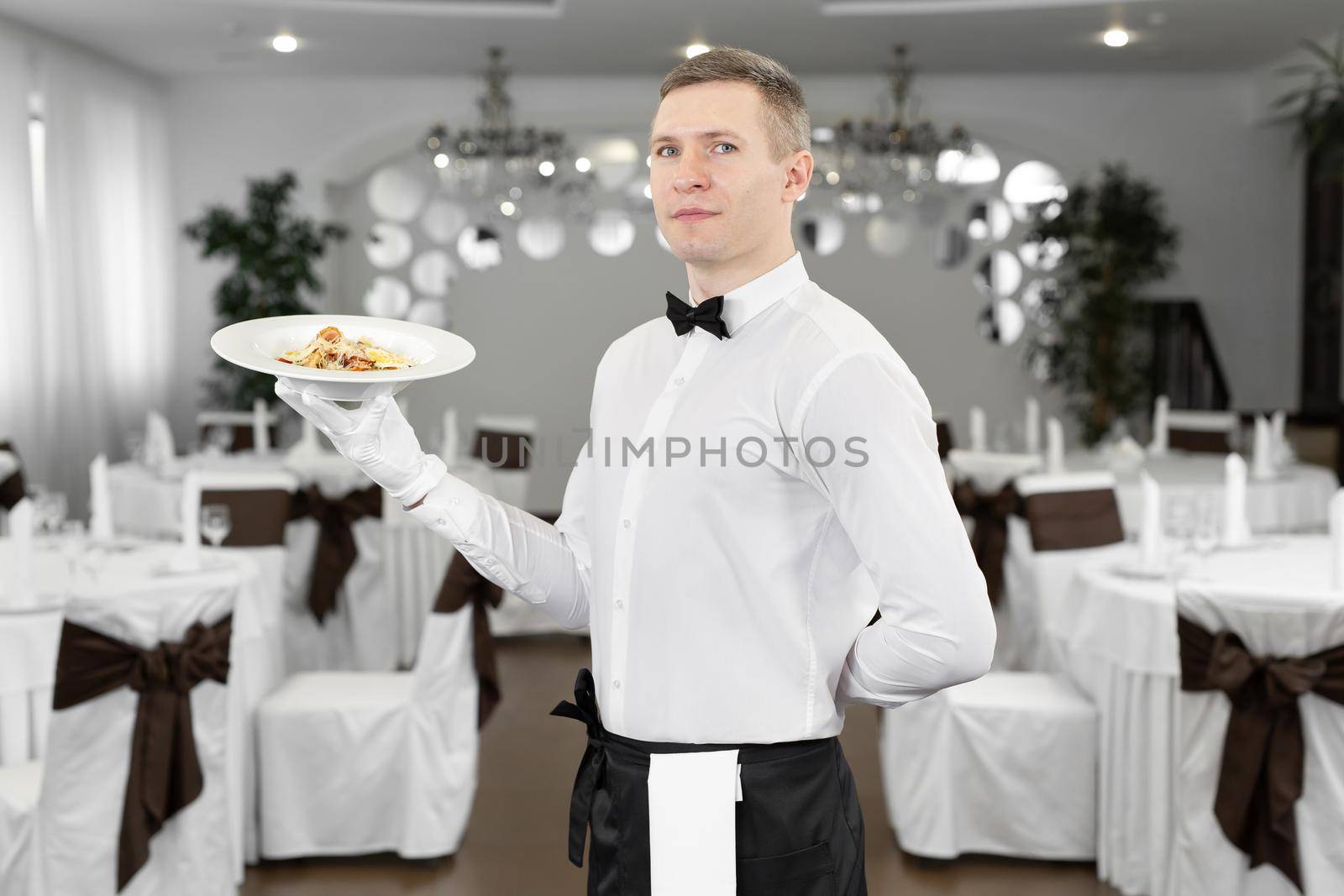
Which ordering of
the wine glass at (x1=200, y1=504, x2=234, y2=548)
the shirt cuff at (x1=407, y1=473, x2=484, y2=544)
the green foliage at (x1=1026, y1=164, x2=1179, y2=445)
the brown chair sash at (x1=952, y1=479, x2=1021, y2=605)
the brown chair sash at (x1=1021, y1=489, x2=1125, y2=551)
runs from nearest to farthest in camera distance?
the shirt cuff at (x1=407, y1=473, x2=484, y2=544) → the wine glass at (x1=200, y1=504, x2=234, y2=548) → the brown chair sash at (x1=1021, y1=489, x2=1125, y2=551) → the brown chair sash at (x1=952, y1=479, x2=1021, y2=605) → the green foliage at (x1=1026, y1=164, x2=1179, y2=445)

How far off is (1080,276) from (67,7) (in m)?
6.54

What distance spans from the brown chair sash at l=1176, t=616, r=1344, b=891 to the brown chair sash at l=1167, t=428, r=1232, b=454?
4768 mm

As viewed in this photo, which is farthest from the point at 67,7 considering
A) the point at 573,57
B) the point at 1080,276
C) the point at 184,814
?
the point at 1080,276

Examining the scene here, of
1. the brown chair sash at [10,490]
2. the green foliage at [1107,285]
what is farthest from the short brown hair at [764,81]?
the green foliage at [1107,285]

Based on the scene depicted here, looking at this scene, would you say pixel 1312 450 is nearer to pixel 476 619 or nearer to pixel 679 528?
pixel 476 619

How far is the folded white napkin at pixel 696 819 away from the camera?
1297 millimetres

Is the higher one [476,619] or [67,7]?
[67,7]

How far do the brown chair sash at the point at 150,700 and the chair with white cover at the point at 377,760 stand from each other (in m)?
0.65

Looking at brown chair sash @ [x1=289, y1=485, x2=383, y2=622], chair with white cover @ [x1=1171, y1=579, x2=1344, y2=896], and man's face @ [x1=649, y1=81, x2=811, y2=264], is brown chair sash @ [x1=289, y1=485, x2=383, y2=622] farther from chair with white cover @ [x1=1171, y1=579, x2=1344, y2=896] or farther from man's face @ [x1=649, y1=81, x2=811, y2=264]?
man's face @ [x1=649, y1=81, x2=811, y2=264]

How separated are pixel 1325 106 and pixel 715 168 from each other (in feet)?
25.7

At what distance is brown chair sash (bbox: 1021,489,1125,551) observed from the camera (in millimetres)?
3973

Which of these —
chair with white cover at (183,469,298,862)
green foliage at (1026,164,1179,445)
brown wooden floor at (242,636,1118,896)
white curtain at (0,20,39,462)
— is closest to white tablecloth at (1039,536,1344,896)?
brown wooden floor at (242,636,1118,896)

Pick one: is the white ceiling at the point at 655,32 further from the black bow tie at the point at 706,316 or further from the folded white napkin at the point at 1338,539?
the black bow tie at the point at 706,316

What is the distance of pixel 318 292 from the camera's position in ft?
26.1
